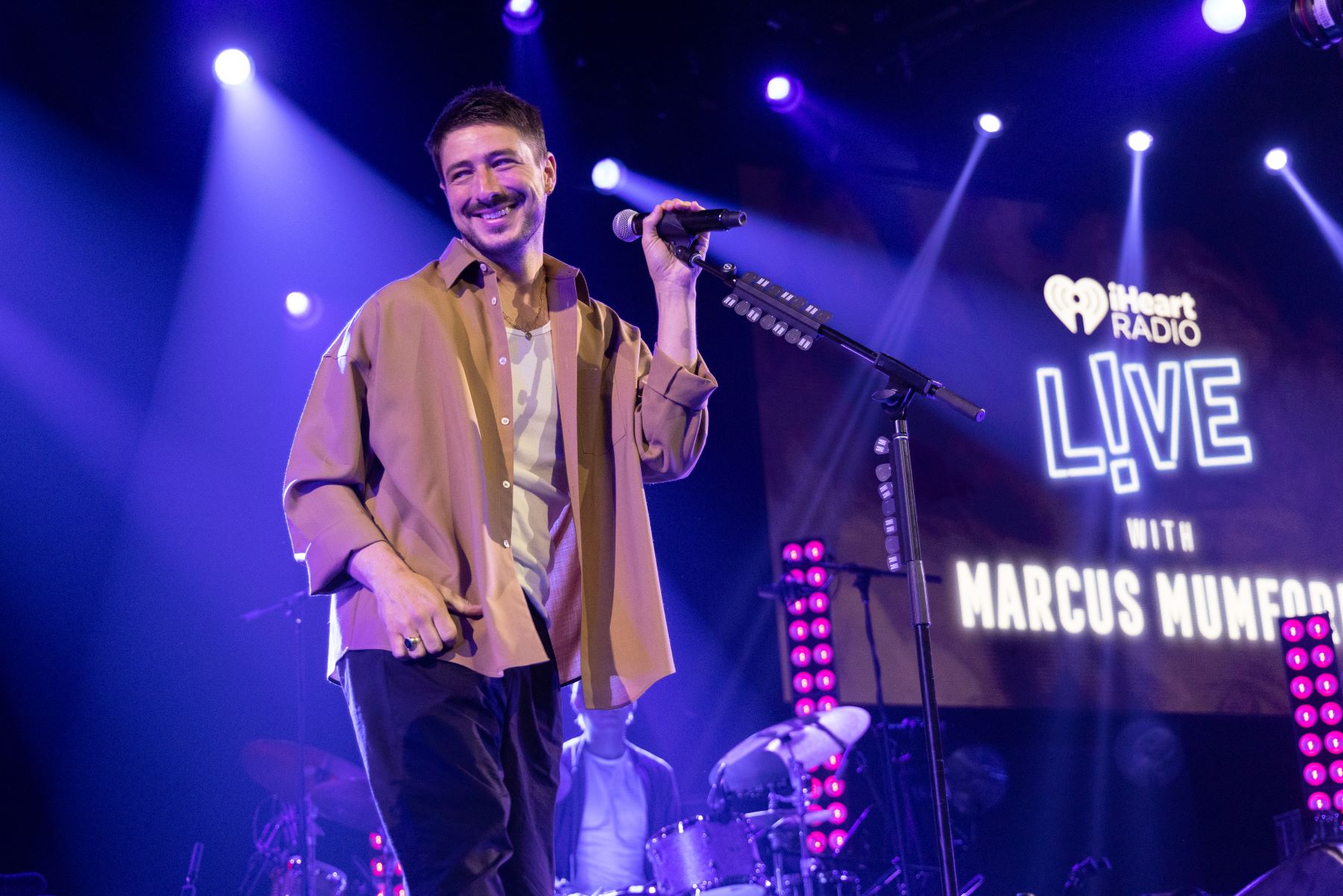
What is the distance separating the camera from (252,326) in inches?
301

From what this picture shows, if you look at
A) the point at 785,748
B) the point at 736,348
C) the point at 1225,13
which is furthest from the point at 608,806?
the point at 1225,13

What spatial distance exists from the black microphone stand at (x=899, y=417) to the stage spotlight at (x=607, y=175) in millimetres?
5220

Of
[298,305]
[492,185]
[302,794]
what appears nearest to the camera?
[492,185]

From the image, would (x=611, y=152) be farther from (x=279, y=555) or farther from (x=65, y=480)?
(x=65, y=480)

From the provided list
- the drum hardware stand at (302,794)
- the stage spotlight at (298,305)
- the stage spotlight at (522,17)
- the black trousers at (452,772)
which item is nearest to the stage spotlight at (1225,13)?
the stage spotlight at (522,17)

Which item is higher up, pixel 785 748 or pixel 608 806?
pixel 785 748

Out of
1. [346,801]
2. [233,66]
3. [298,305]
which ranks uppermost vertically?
[233,66]

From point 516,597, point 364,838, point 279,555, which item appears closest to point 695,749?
point 364,838

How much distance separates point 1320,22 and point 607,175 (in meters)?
4.35

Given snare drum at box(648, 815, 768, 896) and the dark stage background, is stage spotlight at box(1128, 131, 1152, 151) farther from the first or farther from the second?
snare drum at box(648, 815, 768, 896)

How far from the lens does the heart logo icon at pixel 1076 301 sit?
942cm

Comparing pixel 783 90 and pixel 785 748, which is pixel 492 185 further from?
pixel 783 90

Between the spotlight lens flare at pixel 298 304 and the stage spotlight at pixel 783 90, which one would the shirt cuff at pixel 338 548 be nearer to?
the spotlight lens flare at pixel 298 304

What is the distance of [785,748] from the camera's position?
6453 millimetres
